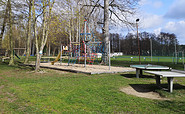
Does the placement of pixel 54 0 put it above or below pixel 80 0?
below

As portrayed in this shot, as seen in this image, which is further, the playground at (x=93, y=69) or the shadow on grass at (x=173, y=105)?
the playground at (x=93, y=69)

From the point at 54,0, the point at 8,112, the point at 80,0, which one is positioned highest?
the point at 80,0

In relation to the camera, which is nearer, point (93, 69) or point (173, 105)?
point (173, 105)

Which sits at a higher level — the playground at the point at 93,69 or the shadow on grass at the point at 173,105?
the playground at the point at 93,69

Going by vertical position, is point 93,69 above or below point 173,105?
above

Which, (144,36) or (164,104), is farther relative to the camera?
(144,36)

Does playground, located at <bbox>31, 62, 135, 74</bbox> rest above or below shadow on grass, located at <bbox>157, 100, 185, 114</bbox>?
above

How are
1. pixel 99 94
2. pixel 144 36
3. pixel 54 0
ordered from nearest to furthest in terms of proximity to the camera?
pixel 99 94 < pixel 54 0 < pixel 144 36

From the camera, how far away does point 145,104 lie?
12.2 ft

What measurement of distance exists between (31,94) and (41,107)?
1.28 m

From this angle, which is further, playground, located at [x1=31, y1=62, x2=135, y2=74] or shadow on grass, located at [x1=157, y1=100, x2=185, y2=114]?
playground, located at [x1=31, y1=62, x2=135, y2=74]

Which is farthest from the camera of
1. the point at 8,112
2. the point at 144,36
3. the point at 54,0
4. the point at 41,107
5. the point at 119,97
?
the point at 144,36

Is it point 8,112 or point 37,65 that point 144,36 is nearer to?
point 37,65

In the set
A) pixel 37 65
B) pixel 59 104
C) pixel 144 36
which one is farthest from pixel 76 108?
pixel 144 36
